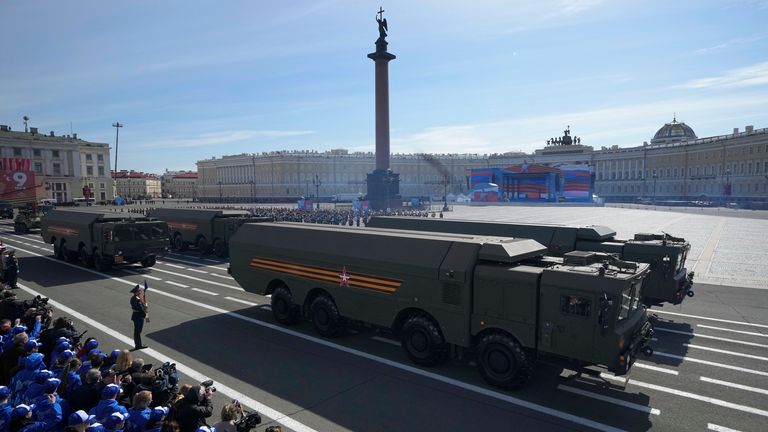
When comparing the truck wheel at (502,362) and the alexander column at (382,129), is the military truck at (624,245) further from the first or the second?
the alexander column at (382,129)

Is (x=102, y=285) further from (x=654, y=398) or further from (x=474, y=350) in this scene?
(x=654, y=398)

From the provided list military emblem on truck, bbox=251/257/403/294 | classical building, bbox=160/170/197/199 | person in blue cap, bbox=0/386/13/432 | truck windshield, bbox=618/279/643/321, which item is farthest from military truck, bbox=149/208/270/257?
classical building, bbox=160/170/197/199

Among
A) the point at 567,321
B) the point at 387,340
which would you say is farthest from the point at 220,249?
the point at 567,321

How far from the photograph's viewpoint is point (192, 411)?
550 centimetres

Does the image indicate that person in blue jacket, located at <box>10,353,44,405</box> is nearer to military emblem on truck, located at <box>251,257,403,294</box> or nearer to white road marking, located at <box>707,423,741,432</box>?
military emblem on truck, located at <box>251,257,403,294</box>

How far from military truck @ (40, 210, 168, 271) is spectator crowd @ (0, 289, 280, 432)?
45.3 feet

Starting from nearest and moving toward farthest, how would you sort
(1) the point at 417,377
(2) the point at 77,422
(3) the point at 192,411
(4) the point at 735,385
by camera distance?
(2) the point at 77,422 < (3) the point at 192,411 < (4) the point at 735,385 < (1) the point at 417,377

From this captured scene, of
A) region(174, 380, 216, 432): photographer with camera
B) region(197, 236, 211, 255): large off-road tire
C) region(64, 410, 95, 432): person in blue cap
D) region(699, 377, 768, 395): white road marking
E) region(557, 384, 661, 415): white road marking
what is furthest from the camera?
region(197, 236, 211, 255): large off-road tire

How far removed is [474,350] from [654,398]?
11.9 feet

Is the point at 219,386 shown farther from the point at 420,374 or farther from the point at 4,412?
the point at 420,374

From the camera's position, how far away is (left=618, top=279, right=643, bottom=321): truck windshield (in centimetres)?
790

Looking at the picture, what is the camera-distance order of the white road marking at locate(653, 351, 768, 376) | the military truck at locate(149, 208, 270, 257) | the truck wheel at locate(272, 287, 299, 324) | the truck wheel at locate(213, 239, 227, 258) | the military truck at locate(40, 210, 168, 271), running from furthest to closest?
the military truck at locate(149, 208, 270, 257) → the truck wheel at locate(213, 239, 227, 258) → the military truck at locate(40, 210, 168, 271) → the truck wheel at locate(272, 287, 299, 324) → the white road marking at locate(653, 351, 768, 376)

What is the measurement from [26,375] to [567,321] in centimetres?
911

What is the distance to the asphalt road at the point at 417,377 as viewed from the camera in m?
7.69
